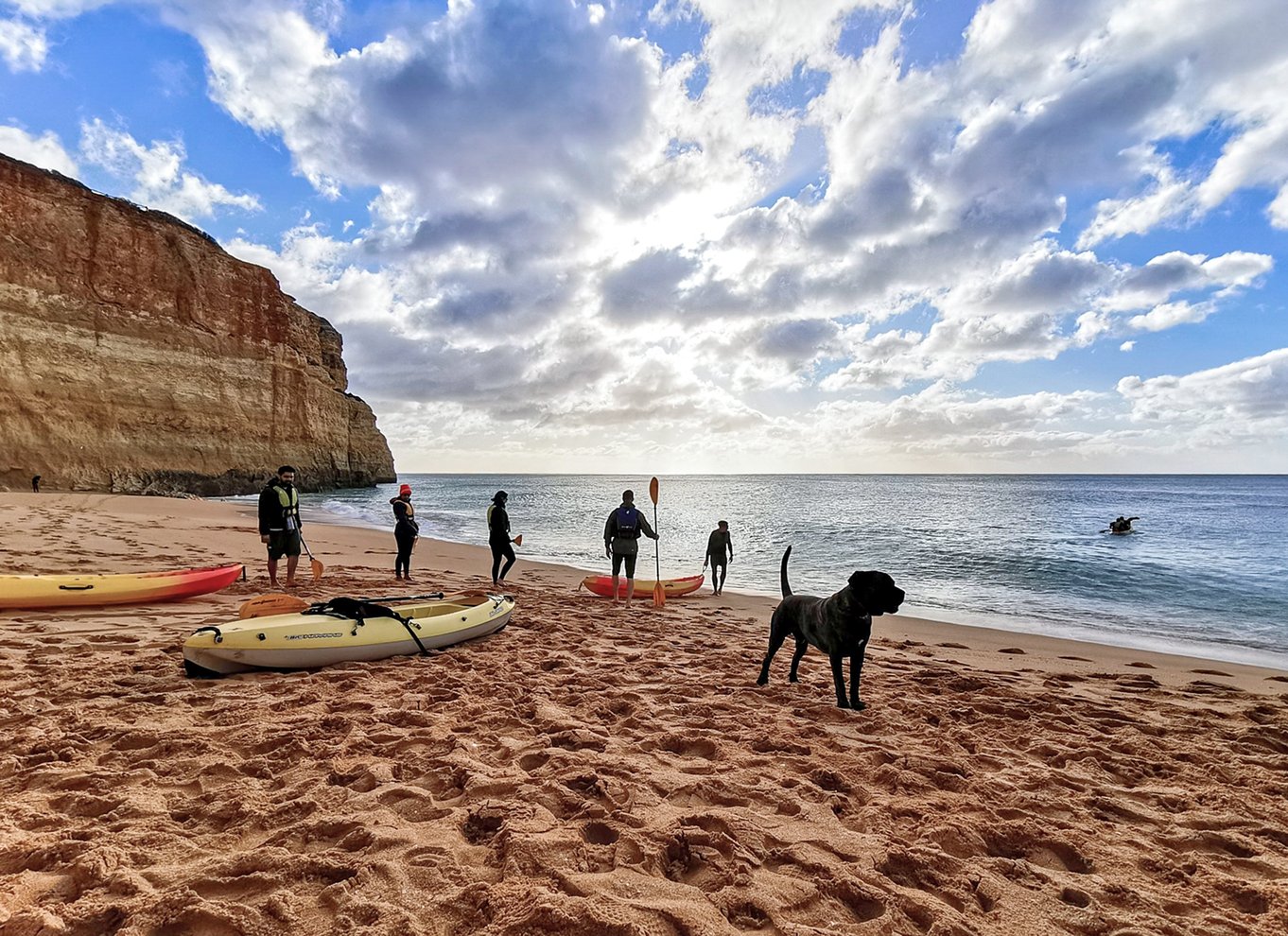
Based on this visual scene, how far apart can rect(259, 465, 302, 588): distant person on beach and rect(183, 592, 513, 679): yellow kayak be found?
12.2ft

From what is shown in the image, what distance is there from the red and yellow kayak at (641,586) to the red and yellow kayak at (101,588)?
617cm

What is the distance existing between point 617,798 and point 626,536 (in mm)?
6977

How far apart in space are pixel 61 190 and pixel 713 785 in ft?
156

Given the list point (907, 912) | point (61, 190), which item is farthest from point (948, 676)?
point (61, 190)

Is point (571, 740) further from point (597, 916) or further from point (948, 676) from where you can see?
point (948, 676)

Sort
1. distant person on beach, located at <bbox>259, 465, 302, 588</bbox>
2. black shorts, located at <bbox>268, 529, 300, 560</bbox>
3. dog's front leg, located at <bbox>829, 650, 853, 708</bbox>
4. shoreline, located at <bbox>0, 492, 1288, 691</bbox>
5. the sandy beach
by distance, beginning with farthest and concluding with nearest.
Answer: black shorts, located at <bbox>268, 529, 300, 560</bbox> → distant person on beach, located at <bbox>259, 465, 302, 588</bbox> → shoreline, located at <bbox>0, 492, 1288, 691</bbox> → dog's front leg, located at <bbox>829, 650, 853, 708</bbox> → the sandy beach

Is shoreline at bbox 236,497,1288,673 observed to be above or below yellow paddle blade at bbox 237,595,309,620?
below

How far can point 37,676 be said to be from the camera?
481 centimetres

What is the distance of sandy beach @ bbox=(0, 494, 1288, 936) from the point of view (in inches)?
93.9

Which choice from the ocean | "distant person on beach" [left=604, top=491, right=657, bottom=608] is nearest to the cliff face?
the ocean

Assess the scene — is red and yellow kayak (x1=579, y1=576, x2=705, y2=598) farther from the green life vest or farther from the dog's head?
the dog's head

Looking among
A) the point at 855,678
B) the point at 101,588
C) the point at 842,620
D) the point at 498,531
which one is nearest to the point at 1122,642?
the point at 855,678

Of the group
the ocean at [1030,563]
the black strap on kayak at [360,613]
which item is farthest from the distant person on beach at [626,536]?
the ocean at [1030,563]

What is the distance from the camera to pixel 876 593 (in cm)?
465
